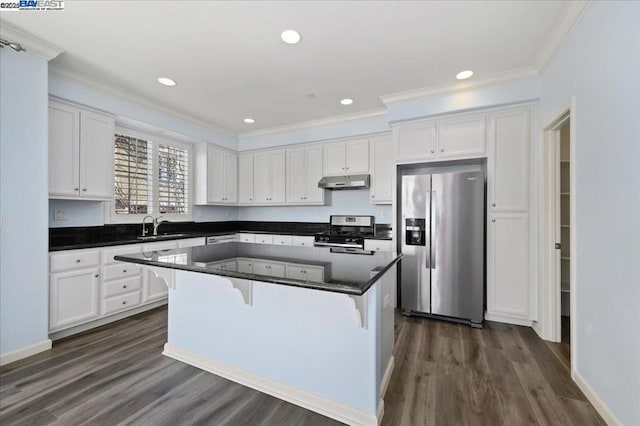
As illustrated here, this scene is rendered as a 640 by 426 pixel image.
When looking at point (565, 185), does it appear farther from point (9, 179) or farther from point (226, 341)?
point (9, 179)

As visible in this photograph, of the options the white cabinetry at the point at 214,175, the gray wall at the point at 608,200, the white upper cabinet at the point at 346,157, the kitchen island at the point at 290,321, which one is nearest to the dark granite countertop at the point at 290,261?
the kitchen island at the point at 290,321

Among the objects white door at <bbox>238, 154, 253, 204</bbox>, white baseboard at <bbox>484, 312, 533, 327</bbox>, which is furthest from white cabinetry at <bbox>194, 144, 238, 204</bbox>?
white baseboard at <bbox>484, 312, 533, 327</bbox>

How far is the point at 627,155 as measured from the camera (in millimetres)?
1431

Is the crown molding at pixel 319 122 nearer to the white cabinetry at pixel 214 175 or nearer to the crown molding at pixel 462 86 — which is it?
the crown molding at pixel 462 86

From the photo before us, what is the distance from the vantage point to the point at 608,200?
159 centimetres

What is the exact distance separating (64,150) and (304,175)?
9.77 ft

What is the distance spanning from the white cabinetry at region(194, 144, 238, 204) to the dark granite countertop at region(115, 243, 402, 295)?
2512 mm

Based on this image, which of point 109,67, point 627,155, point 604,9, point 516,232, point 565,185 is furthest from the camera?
point 565,185

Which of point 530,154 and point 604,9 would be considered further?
point 530,154

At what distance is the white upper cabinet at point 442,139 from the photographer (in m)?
3.12

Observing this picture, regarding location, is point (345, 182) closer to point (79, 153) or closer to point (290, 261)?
point (290, 261)

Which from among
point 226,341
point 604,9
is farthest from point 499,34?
point 226,341

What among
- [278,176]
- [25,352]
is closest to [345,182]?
[278,176]

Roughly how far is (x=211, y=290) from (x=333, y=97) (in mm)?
2650
